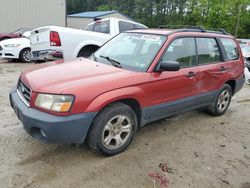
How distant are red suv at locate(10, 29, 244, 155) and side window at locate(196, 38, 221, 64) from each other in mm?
17

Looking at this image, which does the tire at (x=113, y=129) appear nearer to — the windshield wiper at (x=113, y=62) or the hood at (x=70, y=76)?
the hood at (x=70, y=76)

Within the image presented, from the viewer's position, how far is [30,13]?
22.2 meters

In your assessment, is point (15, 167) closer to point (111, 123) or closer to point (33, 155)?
point (33, 155)

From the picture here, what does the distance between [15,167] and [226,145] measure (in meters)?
3.00

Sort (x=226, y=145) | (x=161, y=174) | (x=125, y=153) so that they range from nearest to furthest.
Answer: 1. (x=161, y=174)
2. (x=125, y=153)
3. (x=226, y=145)

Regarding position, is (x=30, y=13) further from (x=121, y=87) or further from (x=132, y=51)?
(x=121, y=87)

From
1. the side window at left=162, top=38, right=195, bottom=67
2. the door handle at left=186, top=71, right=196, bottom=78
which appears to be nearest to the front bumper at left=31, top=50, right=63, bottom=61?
the side window at left=162, top=38, right=195, bottom=67

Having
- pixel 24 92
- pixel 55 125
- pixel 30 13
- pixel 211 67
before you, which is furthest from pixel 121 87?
pixel 30 13

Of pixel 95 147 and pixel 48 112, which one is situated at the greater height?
pixel 48 112

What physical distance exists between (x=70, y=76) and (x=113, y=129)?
Answer: 0.86 meters

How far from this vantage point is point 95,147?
3316 mm

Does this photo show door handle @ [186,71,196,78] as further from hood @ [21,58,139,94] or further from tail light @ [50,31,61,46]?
tail light @ [50,31,61,46]

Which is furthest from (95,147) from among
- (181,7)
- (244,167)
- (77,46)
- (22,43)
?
(181,7)

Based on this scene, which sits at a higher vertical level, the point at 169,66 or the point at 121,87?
the point at 169,66
